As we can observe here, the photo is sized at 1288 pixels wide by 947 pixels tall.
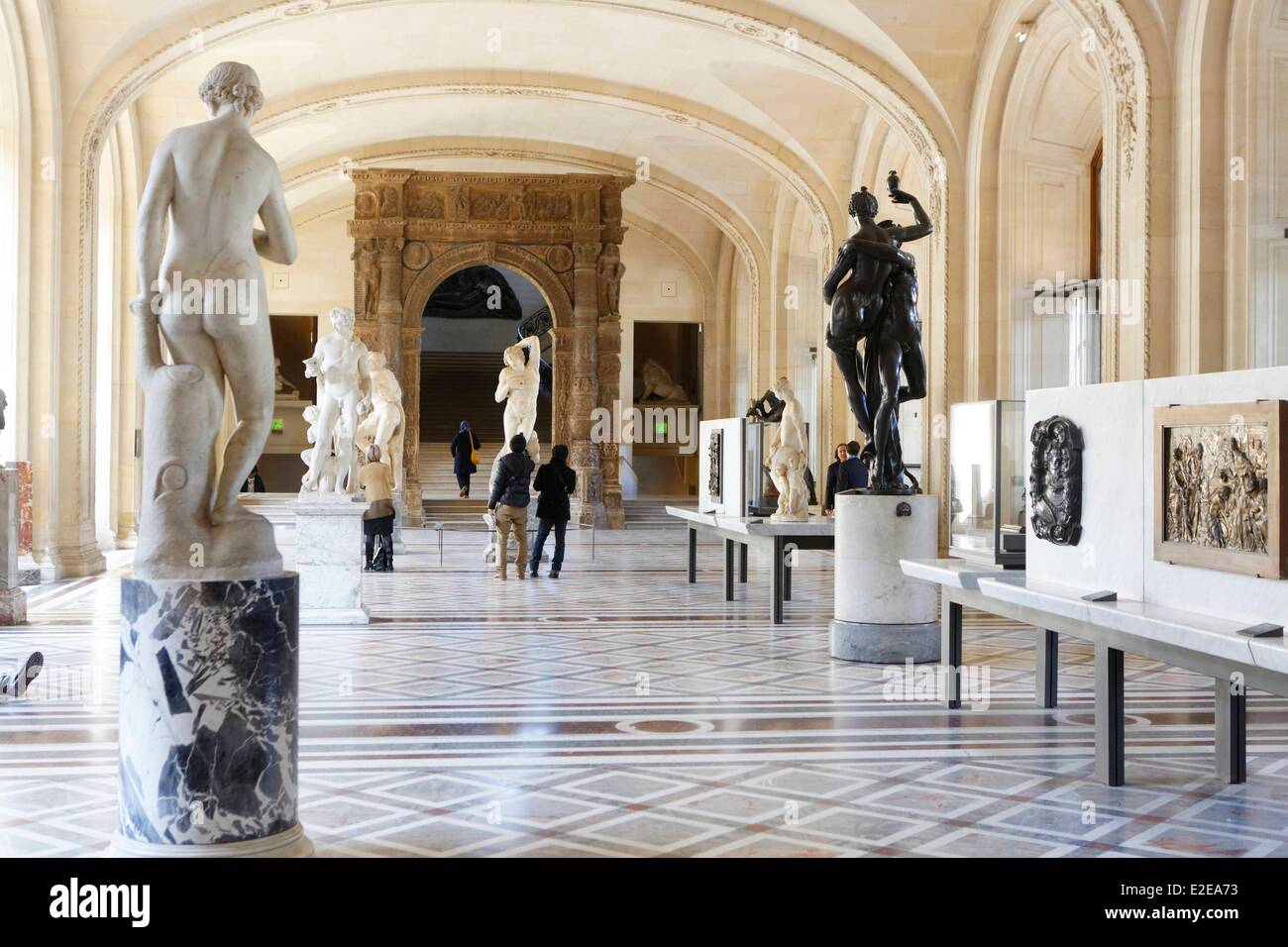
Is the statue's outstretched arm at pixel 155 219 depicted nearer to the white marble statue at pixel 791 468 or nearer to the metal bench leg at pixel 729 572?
the white marble statue at pixel 791 468

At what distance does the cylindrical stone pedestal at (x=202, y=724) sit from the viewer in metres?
3.82

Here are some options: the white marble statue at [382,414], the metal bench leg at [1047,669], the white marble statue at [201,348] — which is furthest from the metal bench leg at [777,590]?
the white marble statue at [382,414]

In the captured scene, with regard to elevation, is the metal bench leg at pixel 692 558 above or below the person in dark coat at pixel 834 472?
below

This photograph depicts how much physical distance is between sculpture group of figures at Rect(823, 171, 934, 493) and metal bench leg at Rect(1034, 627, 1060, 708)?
1.81m

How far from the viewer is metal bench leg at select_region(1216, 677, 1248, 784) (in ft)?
16.8

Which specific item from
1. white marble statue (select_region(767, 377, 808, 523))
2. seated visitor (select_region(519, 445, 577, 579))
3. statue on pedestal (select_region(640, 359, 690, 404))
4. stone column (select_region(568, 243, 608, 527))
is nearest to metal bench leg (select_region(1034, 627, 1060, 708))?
white marble statue (select_region(767, 377, 808, 523))

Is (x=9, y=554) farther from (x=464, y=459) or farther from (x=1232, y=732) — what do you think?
(x=464, y=459)

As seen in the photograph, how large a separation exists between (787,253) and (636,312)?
5.92 meters

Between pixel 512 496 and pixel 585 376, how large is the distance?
1198 cm

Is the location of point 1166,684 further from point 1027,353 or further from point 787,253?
point 787,253

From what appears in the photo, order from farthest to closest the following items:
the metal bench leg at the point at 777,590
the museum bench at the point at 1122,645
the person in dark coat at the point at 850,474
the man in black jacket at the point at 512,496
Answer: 1. the person in dark coat at the point at 850,474
2. the man in black jacket at the point at 512,496
3. the metal bench leg at the point at 777,590
4. the museum bench at the point at 1122,645

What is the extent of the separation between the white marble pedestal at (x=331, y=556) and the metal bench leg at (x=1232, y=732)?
6559 mm

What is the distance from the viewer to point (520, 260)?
83.9ft
